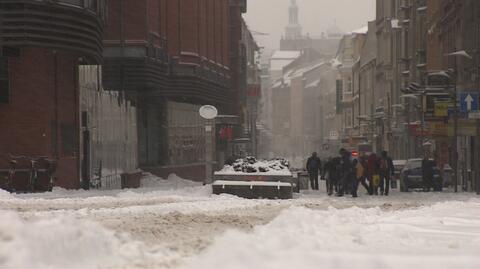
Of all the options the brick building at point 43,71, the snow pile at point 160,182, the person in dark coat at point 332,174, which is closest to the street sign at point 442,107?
the person in dark coat at point 332,174

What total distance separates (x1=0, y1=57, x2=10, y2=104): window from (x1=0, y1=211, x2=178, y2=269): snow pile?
55.7 ft

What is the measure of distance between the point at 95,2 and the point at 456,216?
16938 millimetres

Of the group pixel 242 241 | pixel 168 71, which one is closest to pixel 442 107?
pixel 168 71

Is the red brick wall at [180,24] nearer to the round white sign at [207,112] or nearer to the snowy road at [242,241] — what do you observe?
the round white sign at [207,112]

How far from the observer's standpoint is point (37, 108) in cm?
2667

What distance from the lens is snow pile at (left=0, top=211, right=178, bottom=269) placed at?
8.09 m

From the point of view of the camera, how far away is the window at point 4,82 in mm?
25547

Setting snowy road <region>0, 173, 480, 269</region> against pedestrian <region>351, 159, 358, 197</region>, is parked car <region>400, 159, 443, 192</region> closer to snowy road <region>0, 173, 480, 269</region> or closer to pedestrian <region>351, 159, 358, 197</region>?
pedestrian <region>351, 159, 358, 197</region>

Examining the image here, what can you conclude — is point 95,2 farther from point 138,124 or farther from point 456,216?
point 456,216

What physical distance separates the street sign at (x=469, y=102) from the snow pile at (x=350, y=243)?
13.8 meters

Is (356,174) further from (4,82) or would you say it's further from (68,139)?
(4,82)

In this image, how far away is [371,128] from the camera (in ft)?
280

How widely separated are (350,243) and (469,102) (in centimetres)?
1940

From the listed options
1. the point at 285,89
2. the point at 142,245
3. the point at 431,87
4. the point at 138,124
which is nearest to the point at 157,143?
the point at 138,124
